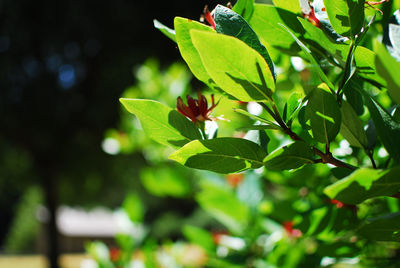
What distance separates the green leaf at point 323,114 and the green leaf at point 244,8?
113 millimetres

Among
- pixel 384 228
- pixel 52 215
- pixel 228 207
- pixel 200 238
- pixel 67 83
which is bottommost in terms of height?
pixel 52 215

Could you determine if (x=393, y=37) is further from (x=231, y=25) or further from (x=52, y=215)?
(x=52, y=215)

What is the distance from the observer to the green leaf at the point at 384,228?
353 millimetres

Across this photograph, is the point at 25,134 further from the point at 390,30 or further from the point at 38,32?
the point at 390,30

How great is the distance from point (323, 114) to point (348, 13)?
9 centimetres

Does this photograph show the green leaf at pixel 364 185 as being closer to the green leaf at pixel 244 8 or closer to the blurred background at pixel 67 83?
the green leaf at pixel 244 8

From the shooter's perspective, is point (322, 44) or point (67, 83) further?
point (67, 83)

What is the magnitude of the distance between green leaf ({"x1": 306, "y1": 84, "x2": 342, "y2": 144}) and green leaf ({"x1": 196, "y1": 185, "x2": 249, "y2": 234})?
0.61m

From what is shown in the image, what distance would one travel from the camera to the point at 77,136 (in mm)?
8133

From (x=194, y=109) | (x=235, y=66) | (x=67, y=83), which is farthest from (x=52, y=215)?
(x=235, y=66)

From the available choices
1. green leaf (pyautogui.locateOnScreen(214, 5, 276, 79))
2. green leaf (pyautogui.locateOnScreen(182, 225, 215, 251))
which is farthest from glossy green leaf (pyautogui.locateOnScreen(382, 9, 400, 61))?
green leaf (pyautogui.locateOnScreen(182, 225, 215, 251))

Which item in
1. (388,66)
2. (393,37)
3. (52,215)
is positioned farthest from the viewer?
(52,215)

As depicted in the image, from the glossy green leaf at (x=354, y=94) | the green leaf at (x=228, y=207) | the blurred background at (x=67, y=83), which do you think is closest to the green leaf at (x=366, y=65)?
the glossy green leaf at (x=354, y=94)

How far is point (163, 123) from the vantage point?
39 centimetres
